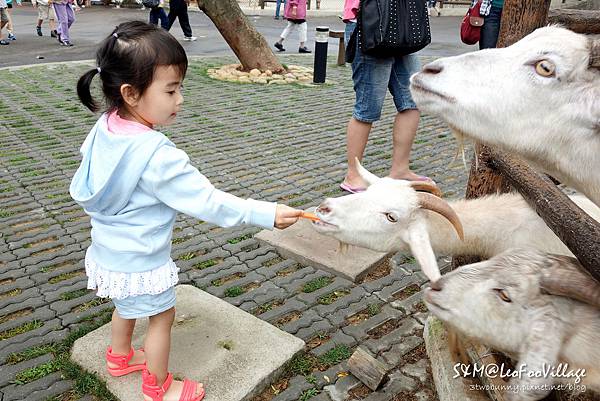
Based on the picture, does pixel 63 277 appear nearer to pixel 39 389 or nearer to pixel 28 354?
pixel 28 354

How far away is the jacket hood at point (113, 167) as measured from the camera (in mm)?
2100

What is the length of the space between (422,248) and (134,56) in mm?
1378

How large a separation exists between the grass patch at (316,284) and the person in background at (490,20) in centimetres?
348

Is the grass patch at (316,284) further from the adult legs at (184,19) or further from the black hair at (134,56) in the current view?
the adult legs at (184,19)

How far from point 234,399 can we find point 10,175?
11.9 ft

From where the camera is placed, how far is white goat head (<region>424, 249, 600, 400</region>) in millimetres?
1638

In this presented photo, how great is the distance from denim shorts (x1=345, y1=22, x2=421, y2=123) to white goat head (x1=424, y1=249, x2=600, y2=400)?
2551 mm

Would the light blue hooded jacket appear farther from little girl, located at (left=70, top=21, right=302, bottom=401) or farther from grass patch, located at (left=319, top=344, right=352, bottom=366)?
grass patch, located at (left=319, top=344, right=352, bottom=366)

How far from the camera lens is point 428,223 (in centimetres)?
260

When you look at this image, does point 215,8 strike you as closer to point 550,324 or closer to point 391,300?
point 391,300

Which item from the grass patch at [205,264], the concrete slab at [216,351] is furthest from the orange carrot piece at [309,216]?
the grass patch at [205,264]

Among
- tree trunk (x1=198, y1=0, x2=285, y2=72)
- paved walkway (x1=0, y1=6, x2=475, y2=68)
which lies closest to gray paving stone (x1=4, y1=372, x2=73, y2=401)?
tree trunk (x1=198, y1=0, x2=285, y2=72)

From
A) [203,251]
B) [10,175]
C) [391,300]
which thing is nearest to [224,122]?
[10,175]

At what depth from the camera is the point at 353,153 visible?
4.57 m
